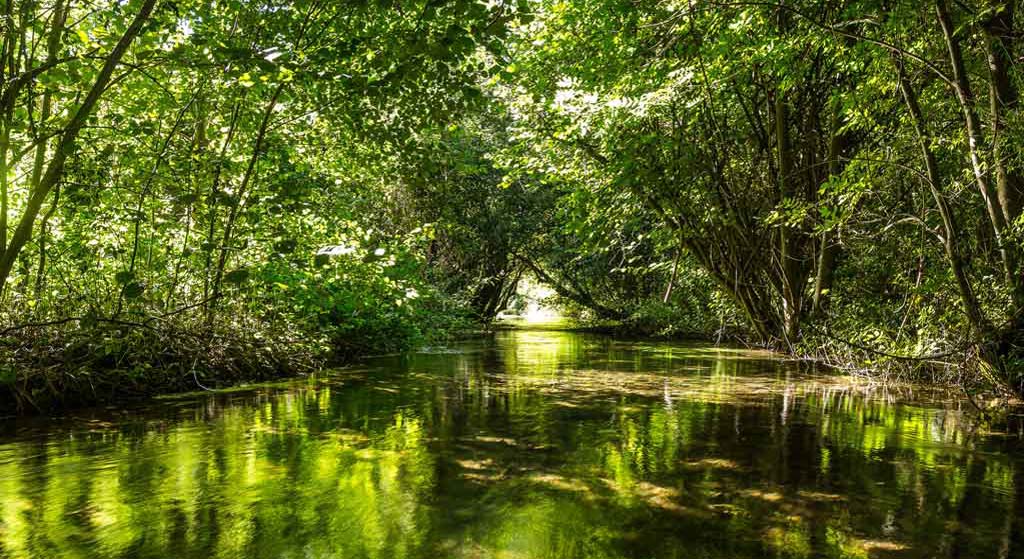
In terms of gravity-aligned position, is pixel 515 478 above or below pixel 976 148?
below

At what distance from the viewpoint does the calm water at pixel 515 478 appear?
11.8 ft

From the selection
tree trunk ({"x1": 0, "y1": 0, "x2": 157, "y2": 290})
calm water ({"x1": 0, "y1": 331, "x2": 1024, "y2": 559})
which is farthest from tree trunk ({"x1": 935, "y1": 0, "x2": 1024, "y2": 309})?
tree trunk ({"x1": 0, "y1": 0, "x2": 157, "y2": 290})

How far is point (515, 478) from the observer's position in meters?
4.79

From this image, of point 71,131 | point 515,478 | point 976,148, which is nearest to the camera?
point 71,131

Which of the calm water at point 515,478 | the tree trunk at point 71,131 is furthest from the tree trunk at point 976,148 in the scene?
the tree trunk at point 71,131

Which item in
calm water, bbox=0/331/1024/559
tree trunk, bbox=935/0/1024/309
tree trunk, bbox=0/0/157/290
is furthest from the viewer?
tree trunk, bbox=935/0/1024/309

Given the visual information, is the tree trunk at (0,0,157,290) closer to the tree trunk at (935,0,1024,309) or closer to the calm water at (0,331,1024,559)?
the calm water at (0,331,1024,559)

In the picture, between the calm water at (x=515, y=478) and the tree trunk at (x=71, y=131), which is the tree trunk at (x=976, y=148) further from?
the tree trunk at (x=71, y=131)

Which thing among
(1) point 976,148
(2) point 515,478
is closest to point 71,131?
(2) point 515,478

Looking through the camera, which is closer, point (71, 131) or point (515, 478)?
point (71, 131)

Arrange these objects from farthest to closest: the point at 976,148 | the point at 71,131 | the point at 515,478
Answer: the point at 976,148
the point at 515,478
the point at 71,131

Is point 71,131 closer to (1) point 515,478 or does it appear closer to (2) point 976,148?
(1) point 515,478

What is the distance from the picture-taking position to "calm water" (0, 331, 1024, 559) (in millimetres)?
3590

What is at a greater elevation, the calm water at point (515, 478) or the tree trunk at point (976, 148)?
the tree trunk at point (976, 148)
